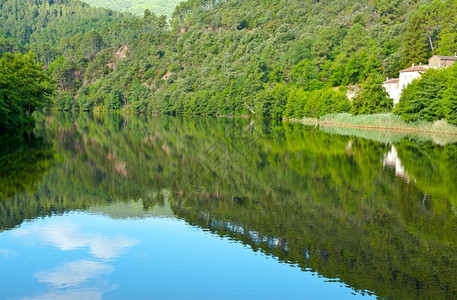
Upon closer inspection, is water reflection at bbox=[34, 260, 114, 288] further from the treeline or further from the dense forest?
the treeline

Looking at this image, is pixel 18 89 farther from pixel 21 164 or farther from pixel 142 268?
pixel 142 268

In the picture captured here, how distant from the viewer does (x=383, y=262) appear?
12992 mm

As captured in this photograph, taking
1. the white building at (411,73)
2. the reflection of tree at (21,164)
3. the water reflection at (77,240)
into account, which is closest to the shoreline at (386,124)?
the white building at (411,73)

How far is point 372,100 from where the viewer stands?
7469 cm

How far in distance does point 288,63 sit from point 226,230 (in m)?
119

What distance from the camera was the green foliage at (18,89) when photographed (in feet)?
188

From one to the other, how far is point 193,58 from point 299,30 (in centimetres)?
4247

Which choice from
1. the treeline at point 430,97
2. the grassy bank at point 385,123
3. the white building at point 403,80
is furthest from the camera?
the white building at point 403,80

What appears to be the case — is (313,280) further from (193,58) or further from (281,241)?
(193,58)

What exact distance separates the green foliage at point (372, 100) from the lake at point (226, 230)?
148 feet

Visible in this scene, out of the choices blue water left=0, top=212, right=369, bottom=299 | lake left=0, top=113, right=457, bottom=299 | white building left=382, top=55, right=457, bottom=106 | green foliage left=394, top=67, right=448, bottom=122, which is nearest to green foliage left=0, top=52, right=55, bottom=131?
lake left=0, top=113, right=457, bottom=299

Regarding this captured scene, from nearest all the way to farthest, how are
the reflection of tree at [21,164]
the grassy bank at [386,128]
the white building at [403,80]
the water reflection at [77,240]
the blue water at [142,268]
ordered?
the blue water at [142,268] → the water reflection at [77,240] → the reflection of tree at [21,164] → the grassy bank at [386,128] → the white building at [403,80]

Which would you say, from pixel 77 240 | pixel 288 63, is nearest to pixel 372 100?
pixel 288 63

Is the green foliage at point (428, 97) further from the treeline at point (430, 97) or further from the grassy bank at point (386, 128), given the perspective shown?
the grassy bank at point (386, 128)
